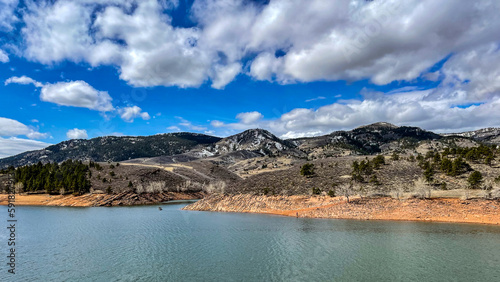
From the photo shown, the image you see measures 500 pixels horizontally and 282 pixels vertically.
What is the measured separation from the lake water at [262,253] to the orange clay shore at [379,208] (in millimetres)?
6026

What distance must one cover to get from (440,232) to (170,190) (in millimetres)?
123506

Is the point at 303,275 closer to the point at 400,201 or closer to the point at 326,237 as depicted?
the point at 326,237

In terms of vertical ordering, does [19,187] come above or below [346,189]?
above

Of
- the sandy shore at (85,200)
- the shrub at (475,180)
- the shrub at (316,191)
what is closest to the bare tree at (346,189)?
the shrub at (316,191)

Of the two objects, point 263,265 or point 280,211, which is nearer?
point 263,265

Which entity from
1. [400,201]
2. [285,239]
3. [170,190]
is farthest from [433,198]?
[170,190]

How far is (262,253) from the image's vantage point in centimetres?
3117

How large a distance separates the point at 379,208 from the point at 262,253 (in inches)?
1473

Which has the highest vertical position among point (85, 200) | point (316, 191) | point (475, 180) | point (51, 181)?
point (51, 181)

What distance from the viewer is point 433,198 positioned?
57781 mm

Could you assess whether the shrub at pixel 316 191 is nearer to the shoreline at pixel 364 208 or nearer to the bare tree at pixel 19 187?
the shoreline at pixel 364 208

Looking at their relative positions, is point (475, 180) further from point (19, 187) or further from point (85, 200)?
point (19, 187)

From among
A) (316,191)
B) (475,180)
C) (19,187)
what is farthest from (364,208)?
(19,187)

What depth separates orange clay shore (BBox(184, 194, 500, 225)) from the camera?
51.5 m
